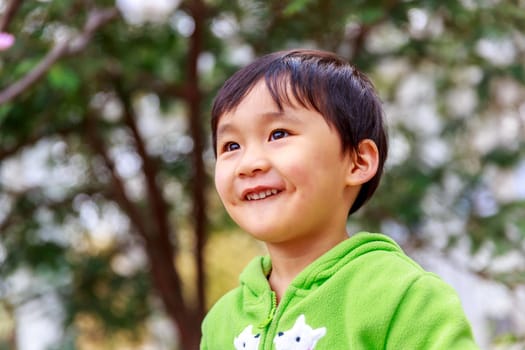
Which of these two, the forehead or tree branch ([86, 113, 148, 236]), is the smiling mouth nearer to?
the forehead

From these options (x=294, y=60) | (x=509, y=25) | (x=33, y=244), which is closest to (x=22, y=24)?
(x=33, y=244)

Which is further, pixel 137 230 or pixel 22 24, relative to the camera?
pixel 137 230

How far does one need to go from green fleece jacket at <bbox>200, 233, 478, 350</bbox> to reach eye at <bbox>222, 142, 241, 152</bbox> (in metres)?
0.25

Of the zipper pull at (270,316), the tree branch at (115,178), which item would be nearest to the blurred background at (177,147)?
the tree branch at (115,178)

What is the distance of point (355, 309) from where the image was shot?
1478 mm

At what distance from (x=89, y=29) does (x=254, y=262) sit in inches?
74.9

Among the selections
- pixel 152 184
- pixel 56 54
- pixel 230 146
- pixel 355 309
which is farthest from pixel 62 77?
pixel 355 309

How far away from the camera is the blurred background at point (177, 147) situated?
13.7ft

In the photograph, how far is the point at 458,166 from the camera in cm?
547

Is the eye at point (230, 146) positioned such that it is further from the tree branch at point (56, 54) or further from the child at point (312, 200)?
the tree branch at point (56, 54)

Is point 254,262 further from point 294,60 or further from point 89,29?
point 89,29

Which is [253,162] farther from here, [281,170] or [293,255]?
[293,255]

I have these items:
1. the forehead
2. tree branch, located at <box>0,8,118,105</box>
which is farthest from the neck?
tree branch, located at <box>0,8,118,105</box>

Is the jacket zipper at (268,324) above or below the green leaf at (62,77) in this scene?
above
